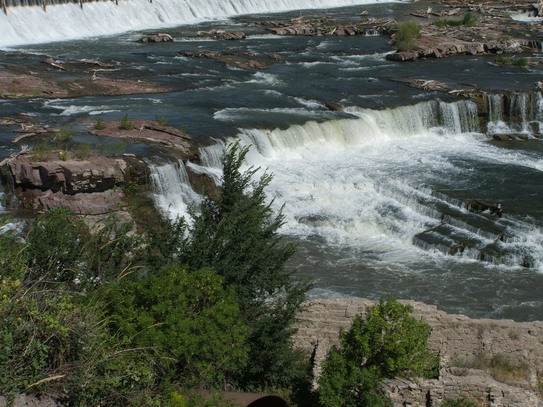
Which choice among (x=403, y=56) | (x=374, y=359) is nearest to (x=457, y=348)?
(x=374, y=359)

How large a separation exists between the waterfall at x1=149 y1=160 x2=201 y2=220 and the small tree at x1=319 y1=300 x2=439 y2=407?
13096mm

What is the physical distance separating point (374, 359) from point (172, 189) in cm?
1472

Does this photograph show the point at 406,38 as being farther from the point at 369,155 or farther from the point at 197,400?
the point at 197,400

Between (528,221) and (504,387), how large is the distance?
14544 millimetres

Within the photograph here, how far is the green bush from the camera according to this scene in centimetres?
1314

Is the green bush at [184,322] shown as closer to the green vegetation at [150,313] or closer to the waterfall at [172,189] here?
the green vegetation at [150,313]

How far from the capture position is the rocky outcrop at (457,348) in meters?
14.2

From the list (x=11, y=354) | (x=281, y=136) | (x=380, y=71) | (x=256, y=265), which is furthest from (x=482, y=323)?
(x=380, y=71)

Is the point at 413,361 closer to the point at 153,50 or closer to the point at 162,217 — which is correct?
the point at 162,217

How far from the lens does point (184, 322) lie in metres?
13.3

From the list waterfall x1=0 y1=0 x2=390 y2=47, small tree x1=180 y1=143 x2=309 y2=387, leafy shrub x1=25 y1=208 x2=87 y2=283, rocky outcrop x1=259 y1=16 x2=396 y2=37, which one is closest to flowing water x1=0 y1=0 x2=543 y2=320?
waterfall x1=0 y1=0 x2=390 y2=47

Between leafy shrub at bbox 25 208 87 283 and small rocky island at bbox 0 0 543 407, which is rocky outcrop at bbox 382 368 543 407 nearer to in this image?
small rocky island at bbox 0 0 543 407

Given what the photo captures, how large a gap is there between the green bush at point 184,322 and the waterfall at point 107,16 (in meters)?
38.5

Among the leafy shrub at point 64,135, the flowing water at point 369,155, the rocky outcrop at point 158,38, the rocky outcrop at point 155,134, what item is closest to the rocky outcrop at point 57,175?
the flowing water at point 369,155
